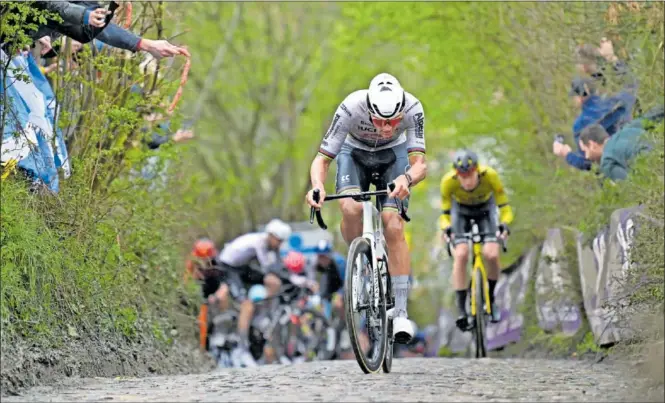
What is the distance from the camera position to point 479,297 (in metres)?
16.0

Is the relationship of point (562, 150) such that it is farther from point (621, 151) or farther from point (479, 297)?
point (479, 297)

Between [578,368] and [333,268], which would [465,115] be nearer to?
[333,268]

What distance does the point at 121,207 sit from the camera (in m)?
13.0

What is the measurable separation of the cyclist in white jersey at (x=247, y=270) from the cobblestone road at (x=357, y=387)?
9.37 m

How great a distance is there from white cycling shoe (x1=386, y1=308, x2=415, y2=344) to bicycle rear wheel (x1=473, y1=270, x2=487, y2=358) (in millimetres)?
4772

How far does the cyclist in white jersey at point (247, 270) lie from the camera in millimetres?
20844

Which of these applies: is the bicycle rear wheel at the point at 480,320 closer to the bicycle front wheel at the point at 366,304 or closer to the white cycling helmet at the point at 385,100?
the bicycle front wheel at the point at 366,304

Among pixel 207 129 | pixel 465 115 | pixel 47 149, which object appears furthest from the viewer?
pixel 207 129

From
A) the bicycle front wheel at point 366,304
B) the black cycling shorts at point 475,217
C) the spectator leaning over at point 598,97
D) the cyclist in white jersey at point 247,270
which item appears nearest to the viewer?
the bicycle front wheel at point 366,304

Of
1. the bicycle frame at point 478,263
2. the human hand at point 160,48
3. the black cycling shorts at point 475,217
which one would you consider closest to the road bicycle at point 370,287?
the human hand at point 160,48

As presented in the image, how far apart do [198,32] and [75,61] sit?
24.0m

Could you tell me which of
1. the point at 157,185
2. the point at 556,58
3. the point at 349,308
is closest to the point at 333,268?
the point at 556,58

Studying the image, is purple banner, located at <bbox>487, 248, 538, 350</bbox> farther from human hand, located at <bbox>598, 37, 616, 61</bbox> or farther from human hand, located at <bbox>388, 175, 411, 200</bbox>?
human hand, located at <bbox>388, 175, 411, 200</bbox>

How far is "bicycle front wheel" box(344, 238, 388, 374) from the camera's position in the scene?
1039 cm
